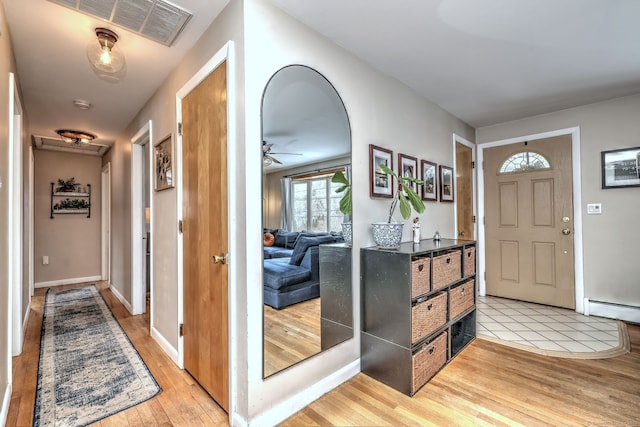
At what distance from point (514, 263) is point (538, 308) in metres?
0.56

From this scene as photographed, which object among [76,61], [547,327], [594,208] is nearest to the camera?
[76,61]

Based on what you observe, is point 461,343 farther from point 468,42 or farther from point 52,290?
point 52,290

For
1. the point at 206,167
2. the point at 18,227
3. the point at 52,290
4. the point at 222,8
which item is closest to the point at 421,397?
the point at 206,167

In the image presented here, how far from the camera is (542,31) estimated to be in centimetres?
186

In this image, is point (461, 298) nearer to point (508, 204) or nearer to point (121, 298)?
point (508, 204)

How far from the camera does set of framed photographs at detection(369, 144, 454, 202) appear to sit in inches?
85.8

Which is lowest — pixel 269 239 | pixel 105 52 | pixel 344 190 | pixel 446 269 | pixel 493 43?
pixel 446 269

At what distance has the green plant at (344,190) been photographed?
1987 millimetres

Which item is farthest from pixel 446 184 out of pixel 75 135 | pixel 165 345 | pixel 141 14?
pixel 75 135

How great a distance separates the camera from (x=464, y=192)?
3604mm

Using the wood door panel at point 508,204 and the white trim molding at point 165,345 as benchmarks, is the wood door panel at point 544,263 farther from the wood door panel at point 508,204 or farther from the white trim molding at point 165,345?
the white trim molding at point 165,345

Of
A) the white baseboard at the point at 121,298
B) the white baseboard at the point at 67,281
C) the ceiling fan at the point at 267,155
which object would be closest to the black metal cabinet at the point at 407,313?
the ceiling fan at the point at 267,155

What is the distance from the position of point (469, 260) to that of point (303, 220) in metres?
1.56

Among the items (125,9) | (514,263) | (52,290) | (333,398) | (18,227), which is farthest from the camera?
(52,290)
